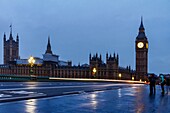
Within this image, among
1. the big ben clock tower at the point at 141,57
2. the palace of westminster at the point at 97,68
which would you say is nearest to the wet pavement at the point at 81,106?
the palace of westminster at the point at 97,68

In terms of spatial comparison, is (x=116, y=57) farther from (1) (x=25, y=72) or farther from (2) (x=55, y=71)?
(1) (x=25, y=72)

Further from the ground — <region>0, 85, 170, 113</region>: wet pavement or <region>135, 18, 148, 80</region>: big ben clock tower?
<region>135, 18, 148, 80</region>: big ben clock tower

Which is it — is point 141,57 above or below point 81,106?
above

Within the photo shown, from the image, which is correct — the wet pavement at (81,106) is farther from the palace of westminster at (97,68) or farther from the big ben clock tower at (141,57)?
the big ben clock tower at (141,57)

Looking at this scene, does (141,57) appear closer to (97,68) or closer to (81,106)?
(97,68)

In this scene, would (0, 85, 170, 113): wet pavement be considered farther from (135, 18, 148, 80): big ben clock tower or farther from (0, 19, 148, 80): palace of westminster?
(135, 18, 148, 80): big ben clock tower

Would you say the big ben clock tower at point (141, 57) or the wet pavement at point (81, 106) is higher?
the big ben clock tower at point (141, 57)

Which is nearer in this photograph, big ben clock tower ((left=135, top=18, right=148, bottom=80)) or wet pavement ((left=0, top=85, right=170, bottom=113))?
wet pavement ((left=0, top=85, right=170, bottom=113))

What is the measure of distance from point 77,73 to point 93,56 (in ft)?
36.9

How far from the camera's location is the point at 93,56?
12912 centimetres

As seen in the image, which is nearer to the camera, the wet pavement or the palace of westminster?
the wet pavement

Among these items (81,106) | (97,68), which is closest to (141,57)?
(97,68)

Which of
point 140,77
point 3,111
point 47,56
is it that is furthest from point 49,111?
point 47,56

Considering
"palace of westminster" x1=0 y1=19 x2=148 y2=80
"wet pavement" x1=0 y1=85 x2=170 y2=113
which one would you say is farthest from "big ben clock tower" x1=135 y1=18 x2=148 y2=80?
"wet pavement" x1=0 y1=85 x2=170 y2=113
